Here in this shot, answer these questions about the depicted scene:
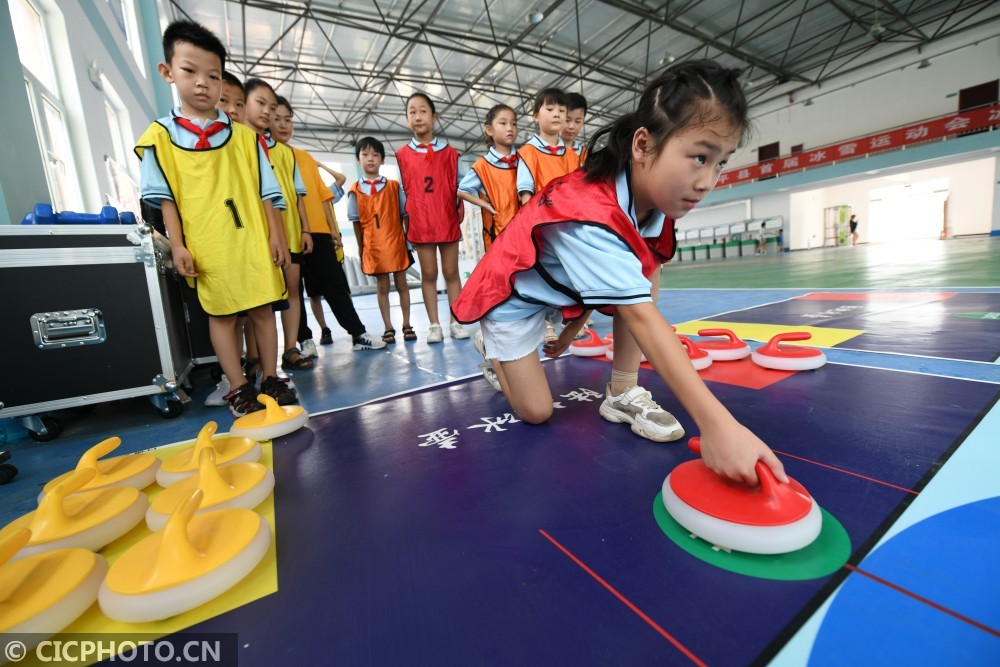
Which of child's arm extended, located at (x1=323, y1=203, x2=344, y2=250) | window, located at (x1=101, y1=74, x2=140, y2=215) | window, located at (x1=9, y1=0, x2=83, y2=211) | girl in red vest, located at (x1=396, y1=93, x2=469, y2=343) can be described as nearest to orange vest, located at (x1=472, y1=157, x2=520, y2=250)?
girl in red vest, located at (x1=396, y1=93, x2=469, y2=343)

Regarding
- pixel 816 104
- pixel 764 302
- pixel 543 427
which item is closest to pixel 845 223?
pixel 816 104

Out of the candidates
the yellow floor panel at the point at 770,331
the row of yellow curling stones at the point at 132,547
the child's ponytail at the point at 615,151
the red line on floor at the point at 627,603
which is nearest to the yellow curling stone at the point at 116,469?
the row of yellow curling stones at the point at 132,547

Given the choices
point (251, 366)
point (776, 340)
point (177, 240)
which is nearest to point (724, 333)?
point (776, 340)

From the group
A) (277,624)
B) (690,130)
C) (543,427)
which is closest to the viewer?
(277,624)

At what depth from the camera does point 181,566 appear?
667mm

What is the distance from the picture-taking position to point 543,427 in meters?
1.30

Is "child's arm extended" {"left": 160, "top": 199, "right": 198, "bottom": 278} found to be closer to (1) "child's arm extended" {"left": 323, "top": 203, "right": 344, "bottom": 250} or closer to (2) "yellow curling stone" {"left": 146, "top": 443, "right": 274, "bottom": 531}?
(2) "yellow curling stone" {"left": 146, "top": 443, "right": 274, "bottom": 531}

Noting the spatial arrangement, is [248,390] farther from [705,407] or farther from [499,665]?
[705,407]

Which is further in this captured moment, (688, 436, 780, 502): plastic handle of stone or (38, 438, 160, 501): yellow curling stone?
(38, 438, 160, 501): yellow curling stone

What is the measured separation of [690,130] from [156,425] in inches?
83.0

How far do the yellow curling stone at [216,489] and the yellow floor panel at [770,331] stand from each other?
204 cm

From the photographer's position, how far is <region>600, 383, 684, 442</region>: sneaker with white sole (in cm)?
111

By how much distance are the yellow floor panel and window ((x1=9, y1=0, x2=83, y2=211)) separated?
13.0 ft

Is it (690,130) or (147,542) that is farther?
(690,130)
